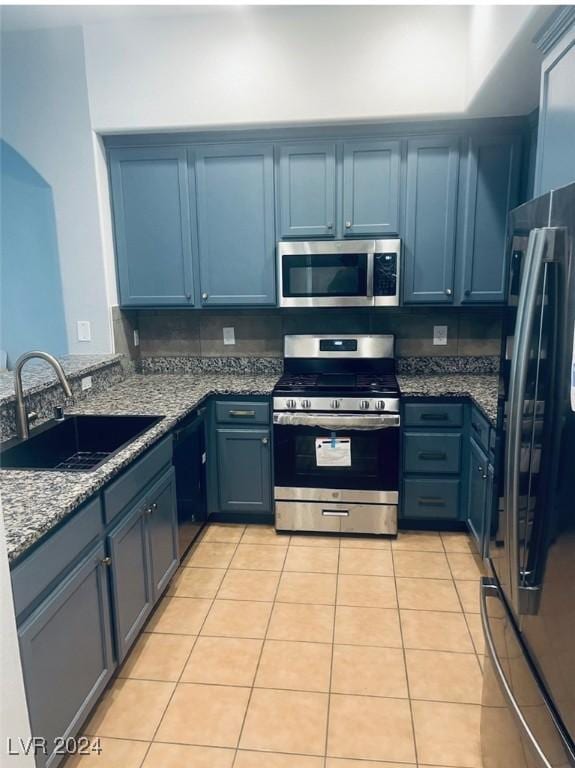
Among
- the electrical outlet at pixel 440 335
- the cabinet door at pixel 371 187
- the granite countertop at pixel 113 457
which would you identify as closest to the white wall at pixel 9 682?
the granite countertop at pixel 113 457

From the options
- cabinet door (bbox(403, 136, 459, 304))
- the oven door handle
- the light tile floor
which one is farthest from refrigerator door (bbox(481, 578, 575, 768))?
cabinet door (bbox(403, 136, 459, 304))

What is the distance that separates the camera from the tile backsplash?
11.4ft

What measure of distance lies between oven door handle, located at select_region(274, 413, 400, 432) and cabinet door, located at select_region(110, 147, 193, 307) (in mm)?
967

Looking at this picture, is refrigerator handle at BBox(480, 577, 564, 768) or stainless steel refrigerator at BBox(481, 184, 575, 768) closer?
stainless steel refrigerator at BBox(481, 184, 575, 768)

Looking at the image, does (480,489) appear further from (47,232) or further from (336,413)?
(47,232)

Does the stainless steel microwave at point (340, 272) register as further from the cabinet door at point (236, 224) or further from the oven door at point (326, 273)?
the cabinet door at point (236, 224)

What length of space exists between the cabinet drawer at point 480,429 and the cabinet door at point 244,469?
1142 mm

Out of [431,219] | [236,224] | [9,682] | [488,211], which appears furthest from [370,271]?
[9,682]

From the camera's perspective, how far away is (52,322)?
3338 mm

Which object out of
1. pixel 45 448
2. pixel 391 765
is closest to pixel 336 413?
pixel 45 448

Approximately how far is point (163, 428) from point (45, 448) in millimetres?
513

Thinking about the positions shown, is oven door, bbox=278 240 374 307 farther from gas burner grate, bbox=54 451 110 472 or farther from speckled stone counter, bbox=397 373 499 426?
gas burner grate, bbox=54 451 110 472

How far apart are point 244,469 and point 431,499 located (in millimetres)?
1100

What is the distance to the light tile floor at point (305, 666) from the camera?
Result: 5.96 ft
